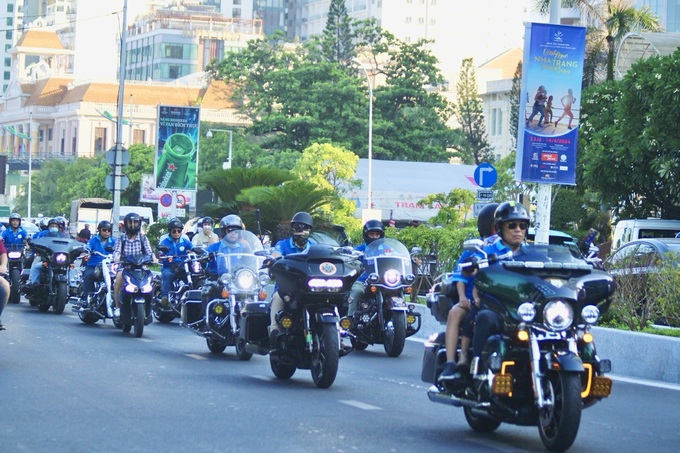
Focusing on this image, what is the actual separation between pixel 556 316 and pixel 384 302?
882cm

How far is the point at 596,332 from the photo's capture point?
17.5m

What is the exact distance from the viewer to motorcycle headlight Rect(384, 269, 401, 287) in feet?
60.5

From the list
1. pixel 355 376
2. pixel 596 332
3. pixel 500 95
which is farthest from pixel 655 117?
pixel 500 95

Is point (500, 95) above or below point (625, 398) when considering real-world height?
above

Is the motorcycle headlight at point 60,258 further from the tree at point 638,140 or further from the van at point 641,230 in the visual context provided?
the tree at point 638,140

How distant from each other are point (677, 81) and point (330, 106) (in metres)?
48.8

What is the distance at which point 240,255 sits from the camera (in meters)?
17.1

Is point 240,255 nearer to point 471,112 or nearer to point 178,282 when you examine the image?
point 178,282

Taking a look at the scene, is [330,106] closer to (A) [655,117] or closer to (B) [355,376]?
(A) [655,117]

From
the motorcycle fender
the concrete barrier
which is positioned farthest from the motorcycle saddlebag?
the motorcycle fender

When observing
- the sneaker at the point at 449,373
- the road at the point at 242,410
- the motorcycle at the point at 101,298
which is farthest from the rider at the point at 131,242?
the sneaker at the point at 449,373

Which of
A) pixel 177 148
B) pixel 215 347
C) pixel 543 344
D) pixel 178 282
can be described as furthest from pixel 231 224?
pixel 177 148

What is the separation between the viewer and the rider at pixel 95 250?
23.4m

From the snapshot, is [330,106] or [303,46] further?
[303,46]
